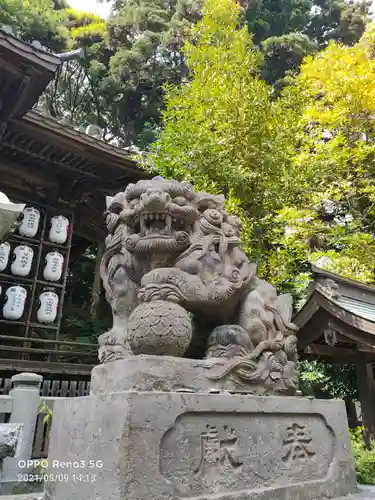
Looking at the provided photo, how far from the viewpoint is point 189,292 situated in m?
2.62

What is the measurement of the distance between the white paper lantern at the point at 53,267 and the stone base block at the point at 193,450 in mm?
6391

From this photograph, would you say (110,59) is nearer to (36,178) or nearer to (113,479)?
(36,178)

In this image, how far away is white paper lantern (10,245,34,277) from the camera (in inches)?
324

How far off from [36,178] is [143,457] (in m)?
7.89

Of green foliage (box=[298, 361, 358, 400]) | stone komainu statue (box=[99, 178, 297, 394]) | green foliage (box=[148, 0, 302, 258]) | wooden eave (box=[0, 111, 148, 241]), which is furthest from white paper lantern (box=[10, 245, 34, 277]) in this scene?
stone komainu statue (box=[99, 178, 297, 394])

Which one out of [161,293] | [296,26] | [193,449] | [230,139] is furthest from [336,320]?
[296,26]

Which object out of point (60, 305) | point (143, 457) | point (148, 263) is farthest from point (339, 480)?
point (60, 305)

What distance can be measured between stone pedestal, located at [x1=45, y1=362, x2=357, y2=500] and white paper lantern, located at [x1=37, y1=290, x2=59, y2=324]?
6.07 m

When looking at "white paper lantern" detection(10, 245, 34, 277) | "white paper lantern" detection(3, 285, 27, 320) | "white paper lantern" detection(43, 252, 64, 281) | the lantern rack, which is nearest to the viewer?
"white paper lantern" detection(3, 285, 27, 320)

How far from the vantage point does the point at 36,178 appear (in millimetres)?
8867

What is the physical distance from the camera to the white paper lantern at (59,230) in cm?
895

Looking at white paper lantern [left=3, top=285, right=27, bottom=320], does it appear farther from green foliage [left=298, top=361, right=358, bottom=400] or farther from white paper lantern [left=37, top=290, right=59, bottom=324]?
green foliage [left=298, top=361, right=358, bottom=400]

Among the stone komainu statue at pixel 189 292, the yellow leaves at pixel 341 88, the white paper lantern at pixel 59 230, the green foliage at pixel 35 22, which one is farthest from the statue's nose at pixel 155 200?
the green foliage at pixel 35 22

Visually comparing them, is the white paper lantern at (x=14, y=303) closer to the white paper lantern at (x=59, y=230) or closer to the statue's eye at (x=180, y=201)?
the white paper lantern at (x=59, y=230)
